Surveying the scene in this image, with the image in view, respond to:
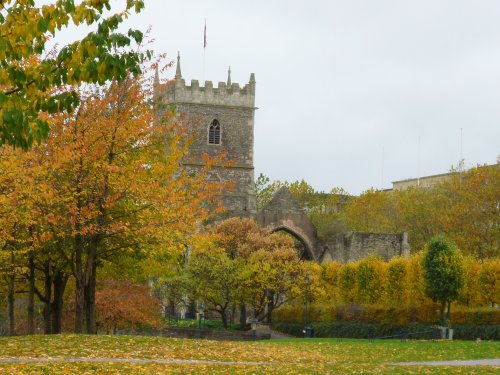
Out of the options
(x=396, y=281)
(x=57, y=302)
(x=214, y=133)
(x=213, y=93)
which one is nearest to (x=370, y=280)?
(x=396, y=281)

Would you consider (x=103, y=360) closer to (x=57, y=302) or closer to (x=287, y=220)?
(x=57, y=302)

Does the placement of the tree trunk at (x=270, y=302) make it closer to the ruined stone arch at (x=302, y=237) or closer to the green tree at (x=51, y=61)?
the ruined stone arch at (x=302, y=237)

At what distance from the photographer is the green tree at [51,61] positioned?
10.1 meters

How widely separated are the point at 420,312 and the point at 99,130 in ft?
66.8

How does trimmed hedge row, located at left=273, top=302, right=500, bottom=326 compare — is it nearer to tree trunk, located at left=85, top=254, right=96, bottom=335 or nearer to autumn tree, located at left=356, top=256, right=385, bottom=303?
autumn tree, located at left=356, top=256, right=385, bottom=303

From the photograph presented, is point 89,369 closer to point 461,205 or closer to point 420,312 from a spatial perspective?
point 420,312

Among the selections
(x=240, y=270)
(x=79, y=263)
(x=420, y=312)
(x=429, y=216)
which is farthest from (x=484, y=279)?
(x=429, y=216)

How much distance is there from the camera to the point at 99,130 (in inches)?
915

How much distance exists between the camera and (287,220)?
199ft

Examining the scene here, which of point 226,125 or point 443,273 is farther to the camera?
point 226,125

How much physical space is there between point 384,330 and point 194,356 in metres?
21.4

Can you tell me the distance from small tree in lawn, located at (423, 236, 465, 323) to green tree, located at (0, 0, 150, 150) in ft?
89.4

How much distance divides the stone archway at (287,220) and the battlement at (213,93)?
33.6 feet

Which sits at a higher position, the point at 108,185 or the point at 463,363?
the point at 108,185
